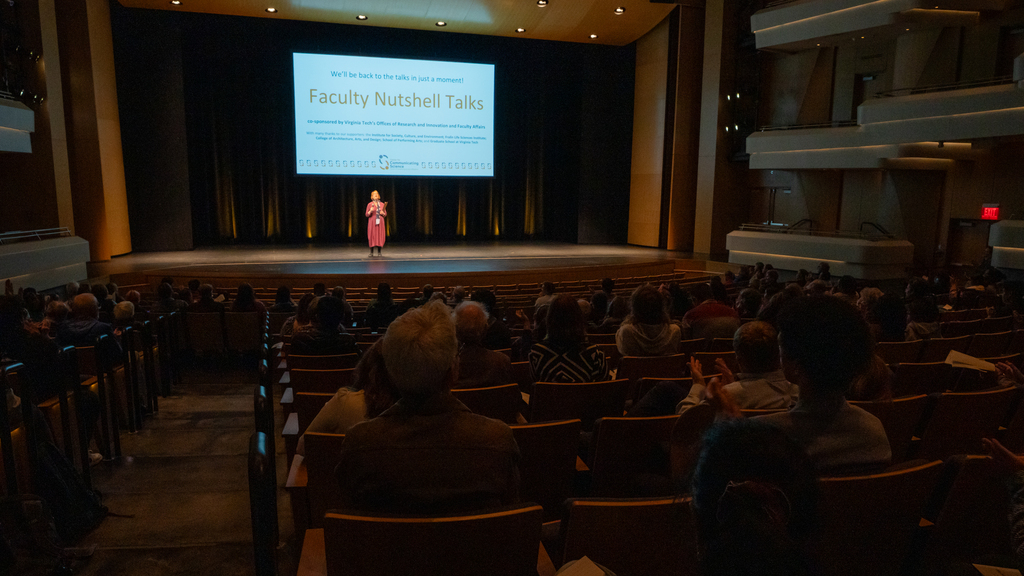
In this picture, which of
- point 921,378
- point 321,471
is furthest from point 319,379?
point 921,378

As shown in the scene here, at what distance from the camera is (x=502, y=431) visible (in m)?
1.55

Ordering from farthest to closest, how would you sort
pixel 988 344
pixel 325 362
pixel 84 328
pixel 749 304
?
1. pixel 749 304
2. pixel 84 328
3. pixel 988 344
4. pixel 325 362

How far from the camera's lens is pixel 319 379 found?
3.04 metres

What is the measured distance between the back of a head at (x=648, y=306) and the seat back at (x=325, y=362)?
1568mm

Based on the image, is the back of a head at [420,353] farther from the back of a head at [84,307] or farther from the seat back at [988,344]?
the seat back at [988,344]

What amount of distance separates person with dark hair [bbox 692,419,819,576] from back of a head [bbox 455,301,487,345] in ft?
6.80

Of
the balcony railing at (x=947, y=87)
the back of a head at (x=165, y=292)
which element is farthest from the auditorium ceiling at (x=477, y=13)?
A: the back of a head at (x=165, y=292)

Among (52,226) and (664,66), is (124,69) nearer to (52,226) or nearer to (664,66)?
(52,226)

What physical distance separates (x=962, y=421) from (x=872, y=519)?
140cm

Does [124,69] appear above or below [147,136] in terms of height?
above

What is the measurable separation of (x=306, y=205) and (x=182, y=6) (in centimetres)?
477

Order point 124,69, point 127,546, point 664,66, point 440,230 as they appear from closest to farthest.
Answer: point 127,546 → point 124,69 → point 664,66 → point 440,230

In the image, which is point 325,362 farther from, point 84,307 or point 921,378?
point 921,378

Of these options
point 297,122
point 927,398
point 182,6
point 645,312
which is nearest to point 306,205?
point 297,122
